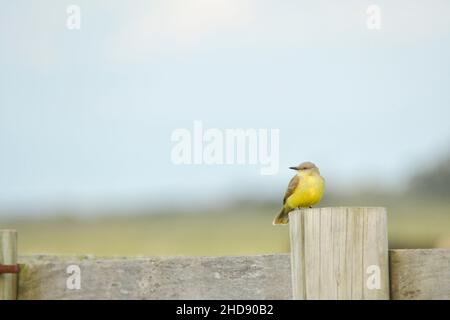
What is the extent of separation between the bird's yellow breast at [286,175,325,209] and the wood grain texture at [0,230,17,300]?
12.3 feet

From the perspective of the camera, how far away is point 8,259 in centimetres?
391

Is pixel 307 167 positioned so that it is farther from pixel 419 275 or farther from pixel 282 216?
pixel 419 275

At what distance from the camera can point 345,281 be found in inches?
143

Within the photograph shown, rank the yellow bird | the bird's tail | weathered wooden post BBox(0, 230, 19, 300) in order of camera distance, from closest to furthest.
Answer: weathered wooden post BBox(0, 230, 19, 300) < the yellow bird < the bird's tail

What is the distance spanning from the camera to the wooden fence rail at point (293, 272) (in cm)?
364

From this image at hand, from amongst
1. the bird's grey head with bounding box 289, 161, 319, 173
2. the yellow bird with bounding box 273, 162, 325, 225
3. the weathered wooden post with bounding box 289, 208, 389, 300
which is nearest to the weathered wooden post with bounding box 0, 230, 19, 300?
the weathered wooden post with bounding box 289, 208, 389, 300

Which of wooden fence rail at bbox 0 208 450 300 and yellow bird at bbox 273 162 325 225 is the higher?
yellow bird at bbox 273 162 325 225

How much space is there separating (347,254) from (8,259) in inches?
55.5

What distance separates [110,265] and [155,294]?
0.23m

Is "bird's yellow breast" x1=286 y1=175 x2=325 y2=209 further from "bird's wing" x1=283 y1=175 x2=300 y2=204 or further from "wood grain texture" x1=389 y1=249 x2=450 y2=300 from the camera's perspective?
"wood grain texture" x1=389 y1=249 x2=450 y2=300

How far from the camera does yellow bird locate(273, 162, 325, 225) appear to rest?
7375mm

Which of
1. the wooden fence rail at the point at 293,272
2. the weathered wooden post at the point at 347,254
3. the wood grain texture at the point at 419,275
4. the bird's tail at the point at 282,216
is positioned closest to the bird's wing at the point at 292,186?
the bird's tail at the point at 282,216
